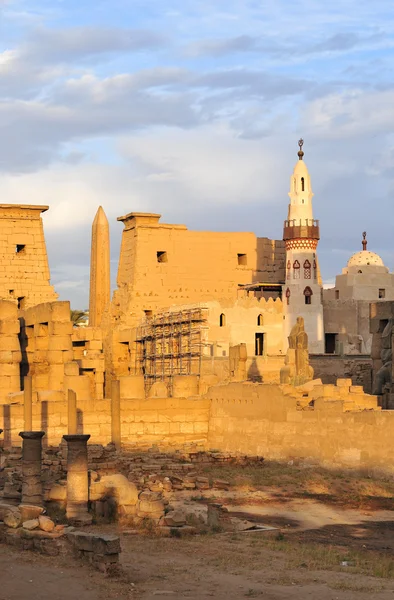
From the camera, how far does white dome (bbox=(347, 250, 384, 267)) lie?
2051 inches

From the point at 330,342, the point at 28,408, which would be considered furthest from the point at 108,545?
the point at 330,342

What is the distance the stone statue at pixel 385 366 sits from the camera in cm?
3119

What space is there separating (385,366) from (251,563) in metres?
15.1

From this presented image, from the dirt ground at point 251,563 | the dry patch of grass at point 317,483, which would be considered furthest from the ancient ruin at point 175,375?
the dirt ground at point 251,563

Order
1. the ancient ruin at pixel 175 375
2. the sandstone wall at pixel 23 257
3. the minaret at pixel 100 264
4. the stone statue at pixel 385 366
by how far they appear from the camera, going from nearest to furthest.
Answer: the ancient ruin at pixel 175 375 → the stone statue at pixel 385 366 → the sandstone wall at pixel 23 257 → the minaret at pixel 100 264

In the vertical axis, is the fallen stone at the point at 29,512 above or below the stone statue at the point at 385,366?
below

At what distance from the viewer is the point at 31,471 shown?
22125mm

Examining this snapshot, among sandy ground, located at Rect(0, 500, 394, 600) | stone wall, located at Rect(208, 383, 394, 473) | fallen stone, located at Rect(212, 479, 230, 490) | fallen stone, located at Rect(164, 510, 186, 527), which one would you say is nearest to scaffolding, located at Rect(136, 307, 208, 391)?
stone wall, located at Rect(208, 383, 394, 473)

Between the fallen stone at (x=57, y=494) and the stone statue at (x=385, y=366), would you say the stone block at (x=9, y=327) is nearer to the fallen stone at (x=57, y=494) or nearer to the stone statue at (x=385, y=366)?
the stone statue at (x=385, y=366)

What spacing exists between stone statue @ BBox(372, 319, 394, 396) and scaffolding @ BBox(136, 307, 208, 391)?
11.4 metres

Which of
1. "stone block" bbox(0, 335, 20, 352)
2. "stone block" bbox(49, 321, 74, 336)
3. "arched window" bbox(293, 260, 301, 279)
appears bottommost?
"stone block" bbox(0, 335, 20, 352)

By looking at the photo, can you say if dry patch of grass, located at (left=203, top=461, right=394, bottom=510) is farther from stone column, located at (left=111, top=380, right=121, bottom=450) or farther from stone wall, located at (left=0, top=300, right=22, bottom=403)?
stone wall, located at (left=0, top=300, right=22, bottom=403)

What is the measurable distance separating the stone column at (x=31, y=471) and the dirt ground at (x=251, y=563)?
2.26 m

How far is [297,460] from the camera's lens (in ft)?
90.3
